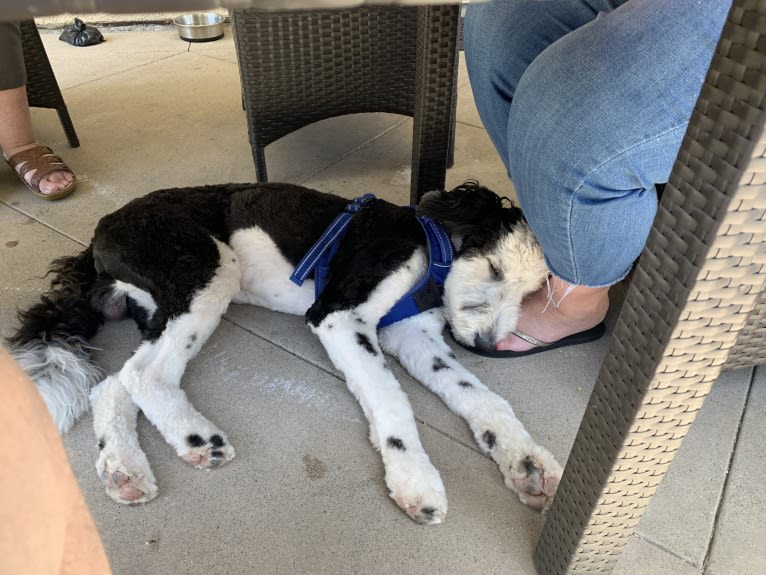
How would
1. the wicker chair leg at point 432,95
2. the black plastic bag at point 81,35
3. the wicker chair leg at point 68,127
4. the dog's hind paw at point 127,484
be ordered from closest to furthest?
the dog's hind paw at point 127,484
the wicker chair leg at point 432,95
the wicker chair leg at point 68,127
the black plastic bag at point 81,35

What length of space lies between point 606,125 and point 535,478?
966 mm

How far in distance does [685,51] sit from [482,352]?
1167 mm

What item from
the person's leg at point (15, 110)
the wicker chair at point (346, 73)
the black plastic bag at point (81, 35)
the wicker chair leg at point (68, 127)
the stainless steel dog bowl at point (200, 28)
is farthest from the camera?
the stainless steel dog bowl at point (200, 28)

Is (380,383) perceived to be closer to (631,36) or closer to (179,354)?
(179,354)

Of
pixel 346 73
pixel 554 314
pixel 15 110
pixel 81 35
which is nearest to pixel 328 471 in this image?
pixel 554 314

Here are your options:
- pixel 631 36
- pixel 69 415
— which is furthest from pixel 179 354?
pixel 631 36

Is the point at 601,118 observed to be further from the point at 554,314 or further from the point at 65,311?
the point at 65,311

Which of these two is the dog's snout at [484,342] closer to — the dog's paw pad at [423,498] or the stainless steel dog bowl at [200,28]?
the dog's paw pad at [423,498]

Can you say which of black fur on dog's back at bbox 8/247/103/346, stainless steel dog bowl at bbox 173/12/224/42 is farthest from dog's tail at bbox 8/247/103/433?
stainless steel dog bowl at bbox 173/12/224/42

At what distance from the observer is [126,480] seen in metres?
1.62

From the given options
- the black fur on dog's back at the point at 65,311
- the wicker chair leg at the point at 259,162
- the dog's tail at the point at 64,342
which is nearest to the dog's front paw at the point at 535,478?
the dog's tail at the point at 64,342

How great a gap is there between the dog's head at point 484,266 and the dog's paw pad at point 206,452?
0.90 m

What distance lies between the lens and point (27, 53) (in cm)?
325

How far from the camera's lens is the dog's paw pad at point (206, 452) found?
1.71 metres
